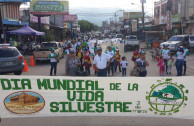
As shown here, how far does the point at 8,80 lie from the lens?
17.0ft

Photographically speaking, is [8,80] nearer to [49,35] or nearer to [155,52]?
[155,52]

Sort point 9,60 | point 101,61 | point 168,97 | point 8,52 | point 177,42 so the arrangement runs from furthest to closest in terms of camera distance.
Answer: point 177,42 → point 8,52 → point 9,60 → point 101,61 → point 168,97

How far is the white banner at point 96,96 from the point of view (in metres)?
5.18

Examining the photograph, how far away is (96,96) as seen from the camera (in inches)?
207

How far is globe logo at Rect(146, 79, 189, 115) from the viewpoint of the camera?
5.17m

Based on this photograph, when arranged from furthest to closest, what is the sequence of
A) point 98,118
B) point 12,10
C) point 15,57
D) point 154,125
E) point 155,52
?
1. point 12,10
2. point 155,52
3. point 15,57
4. point 98,118
5. point 154,125

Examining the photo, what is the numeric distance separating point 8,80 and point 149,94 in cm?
327

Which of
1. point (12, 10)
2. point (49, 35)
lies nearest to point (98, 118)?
point (12, 10)

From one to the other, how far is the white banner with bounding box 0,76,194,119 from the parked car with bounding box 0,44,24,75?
591 centimetres

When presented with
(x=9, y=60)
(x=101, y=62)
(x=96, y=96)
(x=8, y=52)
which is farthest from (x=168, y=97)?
(x=8, y=52)

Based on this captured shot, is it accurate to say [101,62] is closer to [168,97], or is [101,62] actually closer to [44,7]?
[168,97]

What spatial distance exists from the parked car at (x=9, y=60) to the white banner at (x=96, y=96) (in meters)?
5.91

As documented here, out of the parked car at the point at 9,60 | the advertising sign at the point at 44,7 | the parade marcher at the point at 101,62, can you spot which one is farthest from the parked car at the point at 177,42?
the parade marcher at the point at 101,62

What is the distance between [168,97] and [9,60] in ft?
26.8
